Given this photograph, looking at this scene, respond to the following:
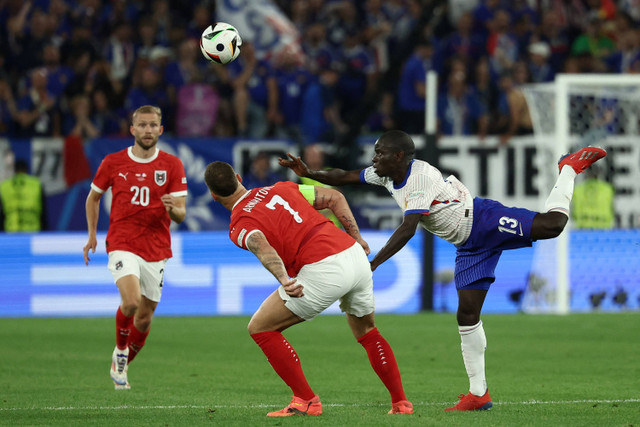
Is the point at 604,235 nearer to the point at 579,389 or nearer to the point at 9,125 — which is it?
the point at 579,389

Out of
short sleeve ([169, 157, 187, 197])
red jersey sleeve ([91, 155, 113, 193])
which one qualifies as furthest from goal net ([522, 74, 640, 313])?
red jersey sleeve ([91, 155, 113, 193])

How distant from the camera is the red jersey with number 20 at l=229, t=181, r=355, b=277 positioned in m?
6.95

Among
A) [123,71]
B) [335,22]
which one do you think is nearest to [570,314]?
[335,22]

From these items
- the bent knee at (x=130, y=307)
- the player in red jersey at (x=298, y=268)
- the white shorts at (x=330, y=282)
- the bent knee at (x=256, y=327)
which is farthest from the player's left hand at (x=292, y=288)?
the bent knee at (x=130, y=307)

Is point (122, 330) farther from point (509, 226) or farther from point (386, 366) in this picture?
point (509, 226)

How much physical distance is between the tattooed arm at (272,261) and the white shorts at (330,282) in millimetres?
195

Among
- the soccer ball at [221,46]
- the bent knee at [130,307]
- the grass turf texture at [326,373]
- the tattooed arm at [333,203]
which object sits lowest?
the grass turf texture at [326,373]

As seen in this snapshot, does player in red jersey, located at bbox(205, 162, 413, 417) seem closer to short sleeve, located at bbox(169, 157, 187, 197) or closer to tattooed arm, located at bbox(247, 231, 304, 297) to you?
tattooed arm, located at bbox(247, 231, 304, 297)

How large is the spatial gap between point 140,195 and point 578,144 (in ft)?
29.7

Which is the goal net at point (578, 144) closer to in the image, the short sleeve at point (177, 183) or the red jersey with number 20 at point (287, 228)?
the short sleeve at point (177, 183)

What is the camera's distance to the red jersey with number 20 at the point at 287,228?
6.95 m

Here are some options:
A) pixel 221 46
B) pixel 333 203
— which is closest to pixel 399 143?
pixel 333 203

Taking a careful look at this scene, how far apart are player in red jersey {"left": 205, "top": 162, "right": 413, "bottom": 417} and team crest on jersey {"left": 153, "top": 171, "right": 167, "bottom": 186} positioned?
2248 mm

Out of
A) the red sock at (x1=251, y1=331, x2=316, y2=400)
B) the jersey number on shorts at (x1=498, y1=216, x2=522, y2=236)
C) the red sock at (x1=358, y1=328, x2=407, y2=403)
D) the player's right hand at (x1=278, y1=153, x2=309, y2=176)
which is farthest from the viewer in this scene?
the player's right hand at (x1=278, y1=153, x2=309, y2=176)
